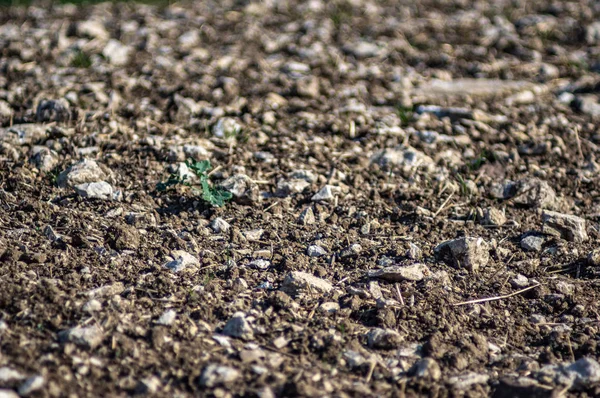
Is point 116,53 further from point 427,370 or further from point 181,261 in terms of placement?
point 427,370

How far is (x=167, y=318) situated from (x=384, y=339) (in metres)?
0.87

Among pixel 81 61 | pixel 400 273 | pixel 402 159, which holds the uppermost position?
pixel 81 61

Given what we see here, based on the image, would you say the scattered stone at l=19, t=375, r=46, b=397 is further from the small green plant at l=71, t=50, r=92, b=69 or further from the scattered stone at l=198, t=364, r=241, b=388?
Answer: the small green plant at l=71, t=50, r=92, b=69

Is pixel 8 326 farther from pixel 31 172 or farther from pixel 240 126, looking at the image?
pixel 240 126

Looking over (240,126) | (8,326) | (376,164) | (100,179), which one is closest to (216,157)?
(240,126)

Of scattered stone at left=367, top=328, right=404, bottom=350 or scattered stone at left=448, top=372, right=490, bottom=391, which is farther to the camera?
scattered stone at left=367, top=328, right=404, bottom=350

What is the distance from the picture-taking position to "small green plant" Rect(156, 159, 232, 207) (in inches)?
134

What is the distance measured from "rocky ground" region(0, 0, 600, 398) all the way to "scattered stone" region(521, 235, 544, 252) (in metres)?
0.02

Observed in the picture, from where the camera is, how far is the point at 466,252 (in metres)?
3.11

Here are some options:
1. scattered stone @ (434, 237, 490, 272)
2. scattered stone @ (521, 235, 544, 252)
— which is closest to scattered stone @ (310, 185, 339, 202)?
scattered stone @ (434, 237, 490, 272)

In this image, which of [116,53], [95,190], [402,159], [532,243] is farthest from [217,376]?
[116,53]

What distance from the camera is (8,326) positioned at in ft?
7.91

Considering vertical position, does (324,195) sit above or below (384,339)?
above

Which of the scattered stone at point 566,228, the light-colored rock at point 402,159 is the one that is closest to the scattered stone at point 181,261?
the light-colored rock at point 402,159
